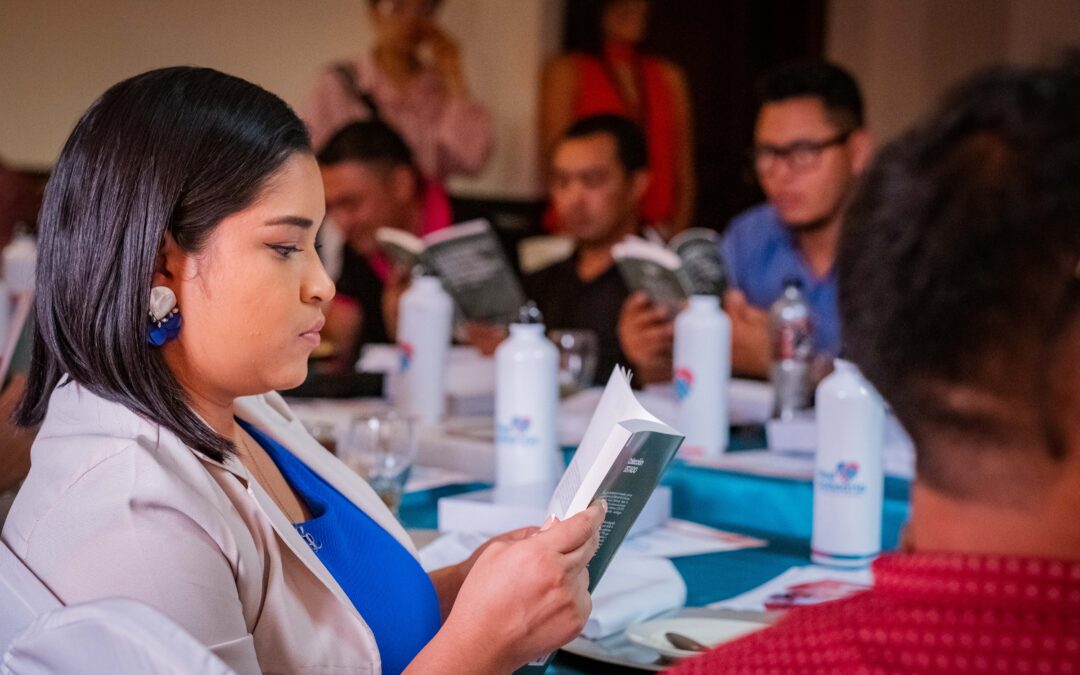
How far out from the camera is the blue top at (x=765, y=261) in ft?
10.8

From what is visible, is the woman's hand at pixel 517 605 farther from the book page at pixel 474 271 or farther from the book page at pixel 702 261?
the book page at pixel 474 271

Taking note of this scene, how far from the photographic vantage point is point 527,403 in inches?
71.0

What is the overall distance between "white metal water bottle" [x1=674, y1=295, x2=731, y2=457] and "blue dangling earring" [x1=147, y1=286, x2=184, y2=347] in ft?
3.58

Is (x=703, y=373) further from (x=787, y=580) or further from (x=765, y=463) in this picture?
(x=787, y=580)

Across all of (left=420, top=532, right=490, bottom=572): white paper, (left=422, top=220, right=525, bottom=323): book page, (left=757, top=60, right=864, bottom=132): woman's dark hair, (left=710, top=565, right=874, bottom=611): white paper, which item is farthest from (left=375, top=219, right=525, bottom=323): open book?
(left=710, top=565, right=874, bottom=611): white paper

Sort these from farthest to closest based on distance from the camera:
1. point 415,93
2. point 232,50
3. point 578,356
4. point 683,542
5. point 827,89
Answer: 1. point 415,93
2. point 232,50
3. point 827,89
4. point 578,356
5. point 683,542

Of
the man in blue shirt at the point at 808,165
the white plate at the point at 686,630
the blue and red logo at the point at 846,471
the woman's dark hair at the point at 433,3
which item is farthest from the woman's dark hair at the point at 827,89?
the woman's dark hair at the point at 433,3

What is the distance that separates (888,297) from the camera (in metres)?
0.59

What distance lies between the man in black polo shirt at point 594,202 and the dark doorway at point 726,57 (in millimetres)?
2585

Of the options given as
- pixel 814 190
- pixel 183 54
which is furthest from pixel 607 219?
pixel 183 54

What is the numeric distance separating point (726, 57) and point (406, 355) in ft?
14.5

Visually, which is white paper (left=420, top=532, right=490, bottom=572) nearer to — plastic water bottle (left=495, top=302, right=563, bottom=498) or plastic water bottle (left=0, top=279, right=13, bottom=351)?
plastic water bottle (left=495, top=302, right=563, bottom=498)

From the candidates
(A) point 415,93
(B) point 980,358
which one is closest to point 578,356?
(B) point 980,358

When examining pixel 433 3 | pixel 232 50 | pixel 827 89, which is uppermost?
pixel 433 3
